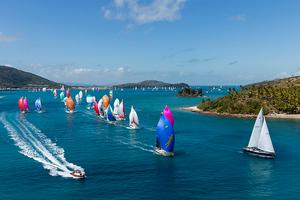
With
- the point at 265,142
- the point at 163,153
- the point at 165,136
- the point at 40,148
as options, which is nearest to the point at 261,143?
the point at 265,142

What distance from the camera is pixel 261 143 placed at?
9675 centimetres

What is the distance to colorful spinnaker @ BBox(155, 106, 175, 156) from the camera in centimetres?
9344

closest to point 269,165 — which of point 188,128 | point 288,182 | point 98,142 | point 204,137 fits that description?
point 288,182

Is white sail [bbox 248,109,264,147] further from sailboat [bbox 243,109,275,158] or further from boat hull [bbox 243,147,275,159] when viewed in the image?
boat hull [bbox 243,147,275,159]

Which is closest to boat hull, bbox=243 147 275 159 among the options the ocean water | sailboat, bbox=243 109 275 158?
→ sailboat, bbox=243 109 275 158

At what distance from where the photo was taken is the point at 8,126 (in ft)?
481

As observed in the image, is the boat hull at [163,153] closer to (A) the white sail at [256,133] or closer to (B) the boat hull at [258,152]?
(B) the boat hull at [258,152]

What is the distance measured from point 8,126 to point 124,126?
40.6 meters

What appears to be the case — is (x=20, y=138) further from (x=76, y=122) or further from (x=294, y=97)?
(x=294, y=97)

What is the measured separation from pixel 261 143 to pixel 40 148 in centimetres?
5250

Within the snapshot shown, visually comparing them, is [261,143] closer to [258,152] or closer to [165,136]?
[258,152]

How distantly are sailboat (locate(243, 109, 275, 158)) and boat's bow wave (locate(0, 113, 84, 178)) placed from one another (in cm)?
4060

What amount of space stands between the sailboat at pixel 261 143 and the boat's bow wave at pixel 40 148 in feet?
133

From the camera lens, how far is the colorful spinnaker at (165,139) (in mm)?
93438
